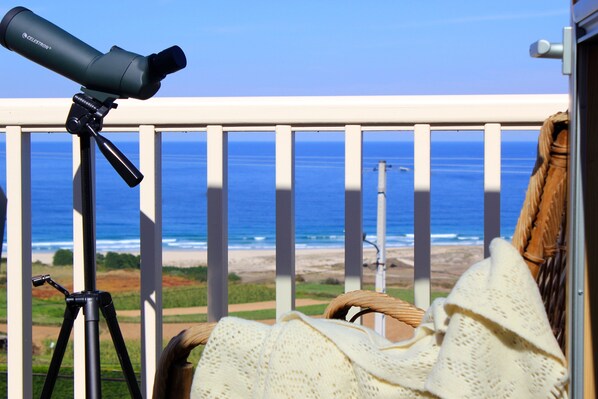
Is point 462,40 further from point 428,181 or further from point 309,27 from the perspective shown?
point 428,181

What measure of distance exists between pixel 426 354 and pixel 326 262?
2144cm

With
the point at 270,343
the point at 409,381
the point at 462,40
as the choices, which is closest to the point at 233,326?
the point at 270,343

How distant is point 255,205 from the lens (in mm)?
26453

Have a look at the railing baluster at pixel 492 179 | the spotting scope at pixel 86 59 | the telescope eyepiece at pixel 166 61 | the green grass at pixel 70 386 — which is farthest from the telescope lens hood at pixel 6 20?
the green grass at pixel 70 386

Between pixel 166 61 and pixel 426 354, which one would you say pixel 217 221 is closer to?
pixel 166 61

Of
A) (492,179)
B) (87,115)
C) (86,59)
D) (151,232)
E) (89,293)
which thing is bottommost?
(89,293)

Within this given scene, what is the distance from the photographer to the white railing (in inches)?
77.9

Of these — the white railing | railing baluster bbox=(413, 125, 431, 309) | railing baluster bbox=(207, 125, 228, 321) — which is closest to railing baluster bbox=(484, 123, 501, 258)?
the white railing

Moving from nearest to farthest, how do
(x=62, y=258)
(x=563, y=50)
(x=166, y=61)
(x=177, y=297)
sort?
1. (x=563, y=50)
2. (x=166, y=61)
3. (x=177, y=297)
4. (x=62, y=258)

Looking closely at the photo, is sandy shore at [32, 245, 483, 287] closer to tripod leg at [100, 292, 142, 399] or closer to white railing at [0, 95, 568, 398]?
white railing at [0, 95, 568, 398]

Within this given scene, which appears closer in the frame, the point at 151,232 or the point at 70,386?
the point at 151,232

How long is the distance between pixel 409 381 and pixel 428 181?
0.99 metres

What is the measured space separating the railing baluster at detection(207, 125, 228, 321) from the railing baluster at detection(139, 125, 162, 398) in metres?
0.12

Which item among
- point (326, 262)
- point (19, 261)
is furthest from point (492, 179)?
point (326, 262)
